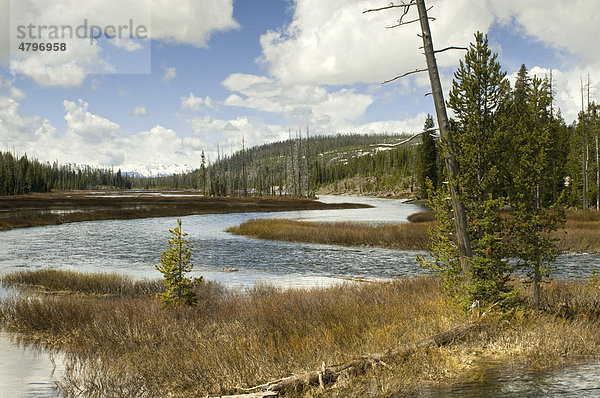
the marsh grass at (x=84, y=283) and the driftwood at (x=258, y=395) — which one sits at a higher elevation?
the driftwood at (x=258, y=395)

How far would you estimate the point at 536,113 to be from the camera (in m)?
10.6

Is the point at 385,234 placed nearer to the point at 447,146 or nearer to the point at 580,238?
the point at 580,238

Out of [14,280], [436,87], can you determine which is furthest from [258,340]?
[14,280]

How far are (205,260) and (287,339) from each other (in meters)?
17.7

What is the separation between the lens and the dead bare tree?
10266 mm

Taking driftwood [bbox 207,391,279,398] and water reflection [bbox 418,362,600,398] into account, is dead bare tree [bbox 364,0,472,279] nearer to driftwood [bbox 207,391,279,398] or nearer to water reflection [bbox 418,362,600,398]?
water reflection [bbox 418,362,600,398]

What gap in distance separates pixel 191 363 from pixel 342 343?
3.13m

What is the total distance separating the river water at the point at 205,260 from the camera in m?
10.9

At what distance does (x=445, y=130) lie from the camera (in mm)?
10531

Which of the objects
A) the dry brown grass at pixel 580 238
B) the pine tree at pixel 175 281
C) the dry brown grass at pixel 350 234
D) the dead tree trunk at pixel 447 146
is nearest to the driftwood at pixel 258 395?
the dead tree trunk at pixel 447 146

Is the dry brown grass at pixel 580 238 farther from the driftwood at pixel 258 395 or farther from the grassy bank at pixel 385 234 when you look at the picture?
the driftwood at pixel 258 395

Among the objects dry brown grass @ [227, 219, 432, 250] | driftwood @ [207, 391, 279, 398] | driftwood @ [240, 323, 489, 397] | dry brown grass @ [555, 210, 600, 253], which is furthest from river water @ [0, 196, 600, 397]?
driftwood @ [240, 323, 489, 397]

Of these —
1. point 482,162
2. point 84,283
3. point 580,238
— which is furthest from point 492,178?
point 580,238

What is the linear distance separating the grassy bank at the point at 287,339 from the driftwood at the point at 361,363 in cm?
9
